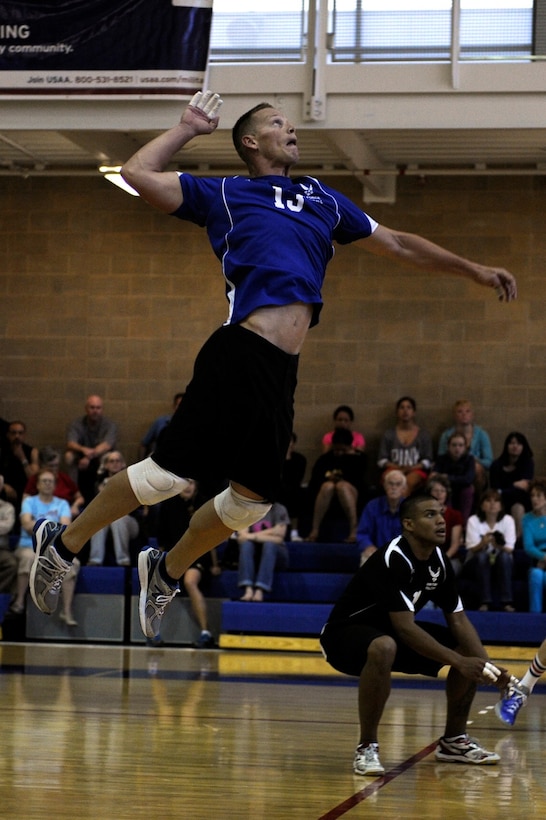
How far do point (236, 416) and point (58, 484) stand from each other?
27.0ft

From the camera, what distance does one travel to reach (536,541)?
35.7 ft

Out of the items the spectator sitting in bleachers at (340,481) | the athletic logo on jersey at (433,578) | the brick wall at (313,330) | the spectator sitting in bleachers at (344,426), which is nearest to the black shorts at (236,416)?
the athletic logo on jersey at (433,578)

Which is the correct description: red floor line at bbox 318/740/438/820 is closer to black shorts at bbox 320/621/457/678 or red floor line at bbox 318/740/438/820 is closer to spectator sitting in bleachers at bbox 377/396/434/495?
black shorts at bbox 320/621/457/678

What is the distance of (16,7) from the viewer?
1064 cm

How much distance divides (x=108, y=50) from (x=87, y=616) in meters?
5.38

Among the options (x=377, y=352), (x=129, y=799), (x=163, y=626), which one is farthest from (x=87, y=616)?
(x=129, y=799)

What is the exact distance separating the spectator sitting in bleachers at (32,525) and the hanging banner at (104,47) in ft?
12.2

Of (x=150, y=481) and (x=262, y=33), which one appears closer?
(x=150, y=481)

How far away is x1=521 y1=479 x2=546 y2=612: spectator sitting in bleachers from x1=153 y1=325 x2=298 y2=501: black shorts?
6807mm

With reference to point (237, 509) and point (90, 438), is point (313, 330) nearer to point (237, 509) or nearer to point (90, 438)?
point (90, 438)

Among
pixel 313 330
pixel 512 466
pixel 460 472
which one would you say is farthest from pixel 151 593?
pixel 313 330

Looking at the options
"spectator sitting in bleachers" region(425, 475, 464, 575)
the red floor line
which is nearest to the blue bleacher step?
"spectator sitting in bleachers" region(425, 475, 464, 575)

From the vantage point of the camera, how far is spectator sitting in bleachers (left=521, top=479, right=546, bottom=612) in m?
10.6

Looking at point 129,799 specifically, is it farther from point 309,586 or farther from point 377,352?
point 377,352
